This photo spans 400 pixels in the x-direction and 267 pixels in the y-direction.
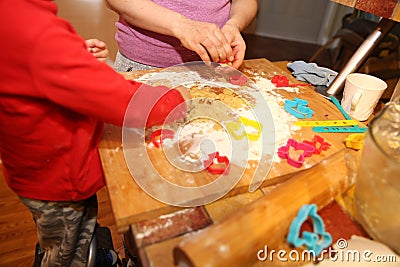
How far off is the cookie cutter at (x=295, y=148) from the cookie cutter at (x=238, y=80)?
0.81 ft

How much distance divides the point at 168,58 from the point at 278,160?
1.50 ft

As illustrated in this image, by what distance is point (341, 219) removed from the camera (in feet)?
1.72

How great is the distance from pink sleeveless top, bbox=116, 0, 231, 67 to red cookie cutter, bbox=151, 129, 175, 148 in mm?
341

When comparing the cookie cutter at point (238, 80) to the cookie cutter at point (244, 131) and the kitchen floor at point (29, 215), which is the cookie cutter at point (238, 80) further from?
Result: the kitchen floor at point (29, 215)

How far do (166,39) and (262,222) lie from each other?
1.99 ft

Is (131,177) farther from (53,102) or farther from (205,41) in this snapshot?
(205,41)

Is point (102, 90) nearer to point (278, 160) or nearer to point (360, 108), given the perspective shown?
point (278, 160)

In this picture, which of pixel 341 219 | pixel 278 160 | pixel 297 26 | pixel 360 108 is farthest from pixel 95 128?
pixel 297 26

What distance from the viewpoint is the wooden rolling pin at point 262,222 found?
0.39 m

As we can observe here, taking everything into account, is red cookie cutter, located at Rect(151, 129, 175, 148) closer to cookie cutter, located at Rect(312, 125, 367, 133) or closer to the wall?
cookie cutter, located at Rect(312, 125, 367, 133)

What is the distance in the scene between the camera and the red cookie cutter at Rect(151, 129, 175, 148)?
0.62 m

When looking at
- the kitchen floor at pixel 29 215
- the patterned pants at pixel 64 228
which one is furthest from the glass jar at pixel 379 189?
the kitchen floor at pixel 29 215

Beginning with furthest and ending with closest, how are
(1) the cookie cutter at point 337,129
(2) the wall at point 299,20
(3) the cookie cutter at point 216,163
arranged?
(2) the wall at point 299,20
(1) the cookie cutter at point 337,129
(3) the cookie cutter at point 216,163

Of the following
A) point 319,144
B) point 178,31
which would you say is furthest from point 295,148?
point 178,31
